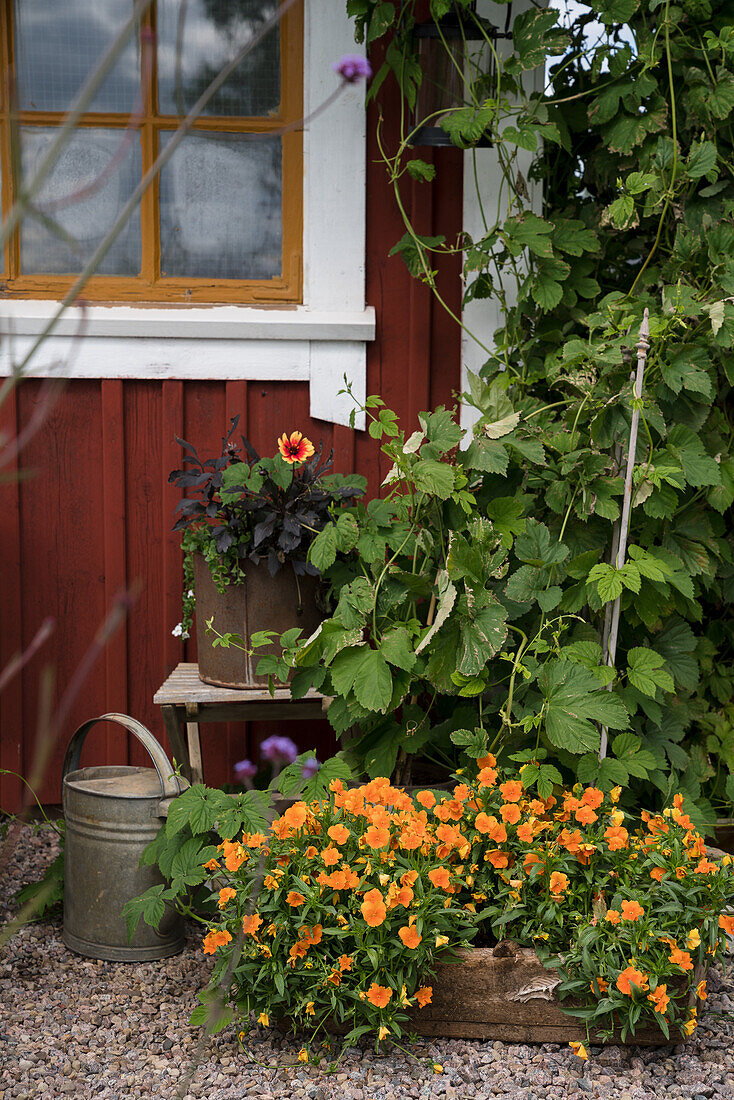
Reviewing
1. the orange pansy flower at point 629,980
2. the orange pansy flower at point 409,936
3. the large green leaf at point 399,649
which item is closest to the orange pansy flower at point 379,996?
the orange pansy flower at point 409,936

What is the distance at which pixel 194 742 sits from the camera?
8.66 ft

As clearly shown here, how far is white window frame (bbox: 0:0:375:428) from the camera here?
2918 mm

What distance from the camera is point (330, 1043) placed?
1.93m

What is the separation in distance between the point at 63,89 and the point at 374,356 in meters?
1.28

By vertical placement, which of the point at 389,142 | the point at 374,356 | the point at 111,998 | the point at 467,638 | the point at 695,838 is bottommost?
the point at 111,998

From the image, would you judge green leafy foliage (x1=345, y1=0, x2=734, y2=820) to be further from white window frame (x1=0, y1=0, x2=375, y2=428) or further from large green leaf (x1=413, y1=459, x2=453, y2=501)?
white window frame (x1=0, y1=0, x2=375, y2=428)

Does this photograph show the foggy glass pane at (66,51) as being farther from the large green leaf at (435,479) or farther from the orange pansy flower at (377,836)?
the orange pansy flower at (377,836)

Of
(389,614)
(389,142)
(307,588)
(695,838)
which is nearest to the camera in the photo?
(695,838)

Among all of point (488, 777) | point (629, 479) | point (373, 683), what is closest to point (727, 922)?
point (488, 777)

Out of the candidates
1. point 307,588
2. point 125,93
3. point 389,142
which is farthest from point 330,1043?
point 125,93

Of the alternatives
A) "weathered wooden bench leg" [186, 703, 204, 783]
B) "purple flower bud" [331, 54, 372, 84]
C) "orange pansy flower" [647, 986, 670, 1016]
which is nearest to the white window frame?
"weathered wooden bench leg" [186, 703, 204, 783]

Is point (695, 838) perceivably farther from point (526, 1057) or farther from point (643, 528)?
point (643, 528)

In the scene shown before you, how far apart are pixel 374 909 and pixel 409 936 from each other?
0.31 ft

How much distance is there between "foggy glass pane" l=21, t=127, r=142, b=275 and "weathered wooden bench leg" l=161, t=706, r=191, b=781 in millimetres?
1402
